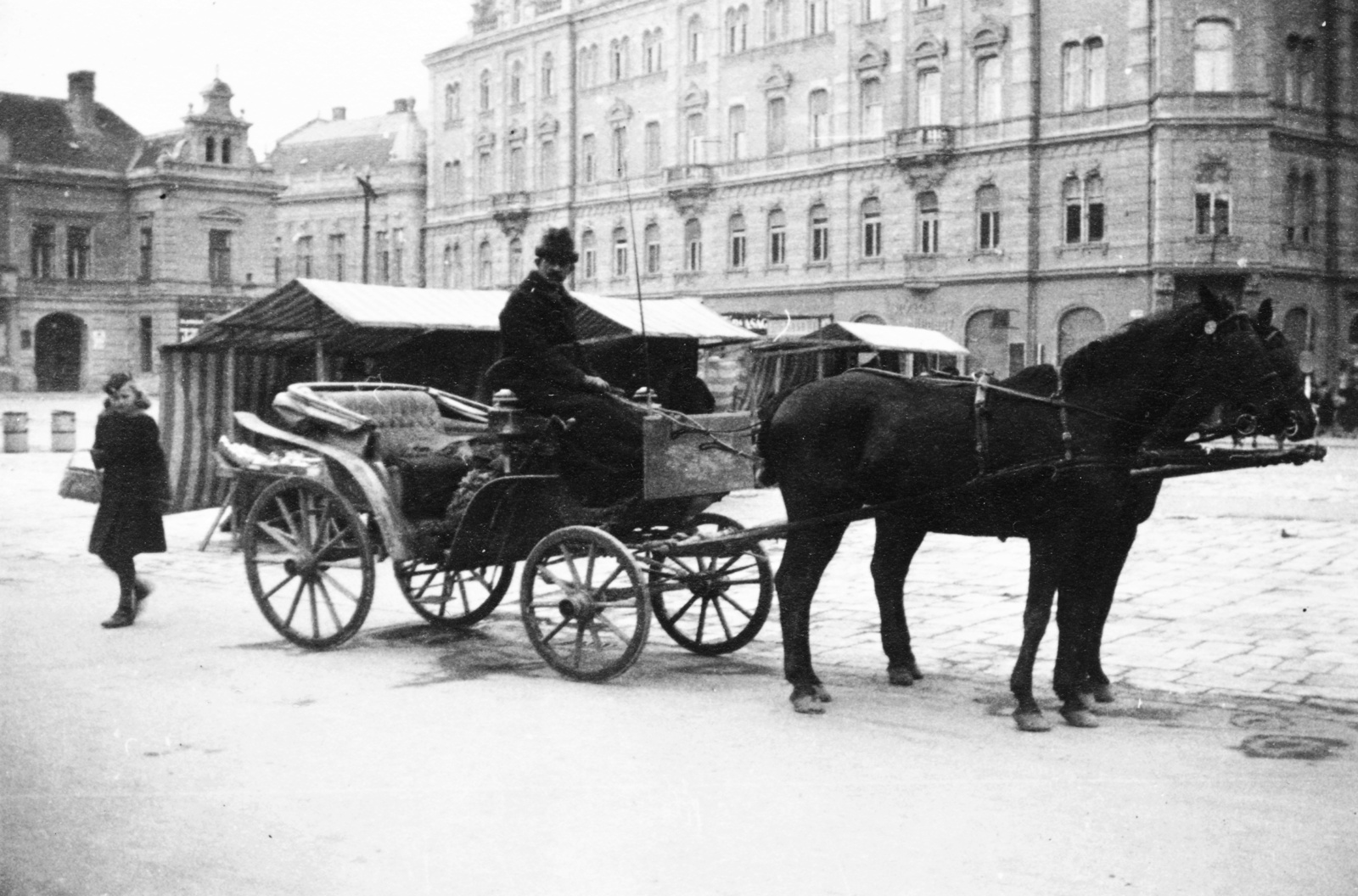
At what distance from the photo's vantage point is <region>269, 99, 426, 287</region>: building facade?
65.1m

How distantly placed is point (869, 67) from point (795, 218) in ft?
17.4

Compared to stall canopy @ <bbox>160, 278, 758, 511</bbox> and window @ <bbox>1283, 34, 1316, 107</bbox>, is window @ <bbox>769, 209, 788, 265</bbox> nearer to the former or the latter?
window @ <bbox>1283, 34, 1316, 107</bbox>

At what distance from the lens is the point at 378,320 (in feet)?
49.2

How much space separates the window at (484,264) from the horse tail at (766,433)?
50.5 m

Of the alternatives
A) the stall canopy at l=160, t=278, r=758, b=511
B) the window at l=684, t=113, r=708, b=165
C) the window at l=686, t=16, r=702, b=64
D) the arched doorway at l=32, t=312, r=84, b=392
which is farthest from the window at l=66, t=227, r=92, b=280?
the stall canopy at l=160, t=278, r=758, b=511

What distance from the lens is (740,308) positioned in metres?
46.4

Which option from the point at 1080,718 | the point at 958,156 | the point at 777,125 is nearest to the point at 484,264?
the point at 777,125

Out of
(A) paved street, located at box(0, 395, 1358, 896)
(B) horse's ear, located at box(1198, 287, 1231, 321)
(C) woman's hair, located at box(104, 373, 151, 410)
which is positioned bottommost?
Result: (A) paved street, located at box(0, 395, 1358, 896)

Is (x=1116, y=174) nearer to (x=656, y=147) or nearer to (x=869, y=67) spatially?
(x=869, y=67)

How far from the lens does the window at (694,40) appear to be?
46.8 m

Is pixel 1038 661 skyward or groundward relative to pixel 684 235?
groundward

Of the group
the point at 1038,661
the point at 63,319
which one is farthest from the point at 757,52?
the point at 1038,661

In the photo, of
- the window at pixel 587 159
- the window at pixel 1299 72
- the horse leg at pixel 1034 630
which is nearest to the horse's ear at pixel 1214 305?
the horse leg at pixel 1034 630

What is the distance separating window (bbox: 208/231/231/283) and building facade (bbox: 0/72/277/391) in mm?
46
